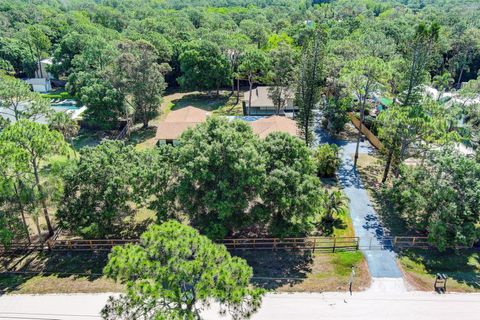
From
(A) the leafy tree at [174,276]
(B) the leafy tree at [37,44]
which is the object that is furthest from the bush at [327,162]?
(B) the leafy tree at [37,44]

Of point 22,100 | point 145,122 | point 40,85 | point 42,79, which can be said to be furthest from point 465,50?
point 40,85

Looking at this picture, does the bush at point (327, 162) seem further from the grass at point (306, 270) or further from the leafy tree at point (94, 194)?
the leafy tree at point (94, 194)

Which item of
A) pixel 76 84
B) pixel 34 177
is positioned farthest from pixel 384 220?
pixel 76 84

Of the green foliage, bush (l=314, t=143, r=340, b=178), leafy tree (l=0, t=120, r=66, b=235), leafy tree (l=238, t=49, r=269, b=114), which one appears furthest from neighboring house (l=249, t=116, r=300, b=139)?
leafy tree (l=0, t=120, r=66, b=235)

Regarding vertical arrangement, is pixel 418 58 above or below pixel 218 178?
above

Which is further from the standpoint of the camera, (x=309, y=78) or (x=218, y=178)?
(x=309, y=78)

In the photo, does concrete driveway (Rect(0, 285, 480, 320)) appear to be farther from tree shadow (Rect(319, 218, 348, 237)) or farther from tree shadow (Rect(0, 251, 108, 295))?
tree shadow (Rect(319, 218, 348, 237))

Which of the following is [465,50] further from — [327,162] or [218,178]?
[218,178]
